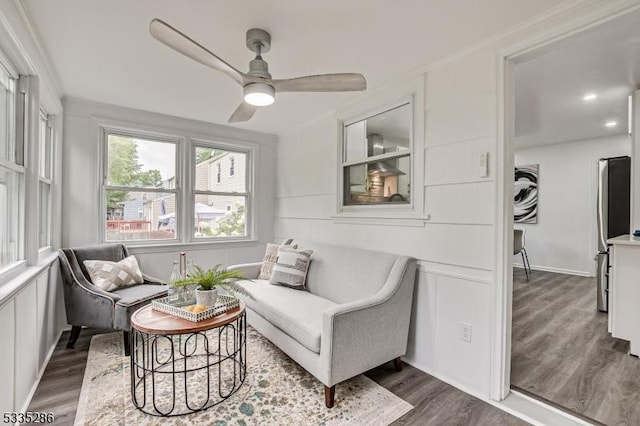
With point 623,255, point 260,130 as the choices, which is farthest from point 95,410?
point 623,255

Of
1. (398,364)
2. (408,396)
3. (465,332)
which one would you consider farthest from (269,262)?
(465,332)

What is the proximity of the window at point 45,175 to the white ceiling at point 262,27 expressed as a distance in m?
0.46

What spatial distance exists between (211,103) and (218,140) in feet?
2.84

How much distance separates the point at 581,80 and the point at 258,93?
3001 mm

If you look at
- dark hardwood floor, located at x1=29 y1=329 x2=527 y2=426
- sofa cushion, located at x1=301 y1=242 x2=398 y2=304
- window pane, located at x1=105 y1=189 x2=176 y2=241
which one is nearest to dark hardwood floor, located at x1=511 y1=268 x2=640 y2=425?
dark hardwood floor, located at x1=29 y1=329 x2=527 y2=426

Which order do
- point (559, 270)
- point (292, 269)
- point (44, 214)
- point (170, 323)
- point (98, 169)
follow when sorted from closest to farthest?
point (170, 323) < point (44, 214) < point (292, 269) < point (98, 169) < point (559, 270)

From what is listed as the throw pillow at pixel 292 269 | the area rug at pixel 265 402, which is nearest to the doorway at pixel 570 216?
the area rug at pixel 265 402

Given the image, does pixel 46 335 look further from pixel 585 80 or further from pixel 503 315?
pixel 585 80

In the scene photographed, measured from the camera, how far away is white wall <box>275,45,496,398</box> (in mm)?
2035

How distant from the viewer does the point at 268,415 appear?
1.84 m

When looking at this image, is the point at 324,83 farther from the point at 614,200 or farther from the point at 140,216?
the point at 614,200

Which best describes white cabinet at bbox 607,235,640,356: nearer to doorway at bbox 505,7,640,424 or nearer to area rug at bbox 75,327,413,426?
doorway at bbox 505,7,640,424

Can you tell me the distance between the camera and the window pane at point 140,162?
11.5ft

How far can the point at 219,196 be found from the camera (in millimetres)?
4207
